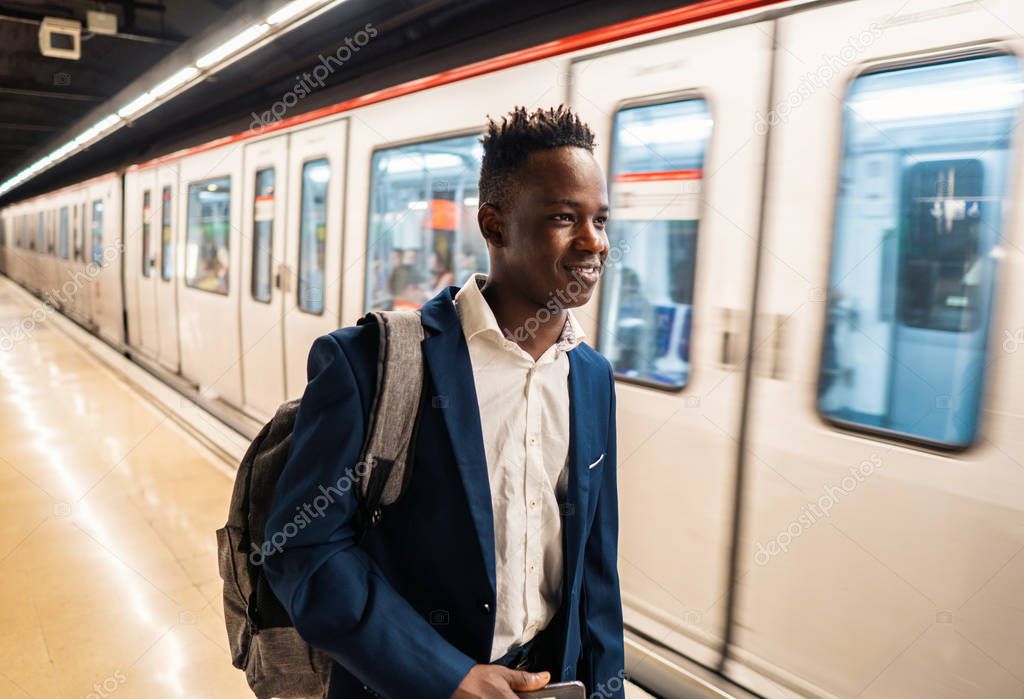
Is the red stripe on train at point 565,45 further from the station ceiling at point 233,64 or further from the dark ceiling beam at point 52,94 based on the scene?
the dark ceiling beam at point 52,94

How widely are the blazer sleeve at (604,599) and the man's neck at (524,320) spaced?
182mm

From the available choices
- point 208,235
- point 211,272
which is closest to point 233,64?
point 208,235

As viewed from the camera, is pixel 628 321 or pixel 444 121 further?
pixel 444 121

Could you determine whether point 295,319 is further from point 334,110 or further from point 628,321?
point 628,321

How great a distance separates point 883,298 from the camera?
2.15 metres

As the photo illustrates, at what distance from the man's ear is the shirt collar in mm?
72

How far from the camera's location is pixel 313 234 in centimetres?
498

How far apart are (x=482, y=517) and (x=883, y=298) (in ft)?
5.14

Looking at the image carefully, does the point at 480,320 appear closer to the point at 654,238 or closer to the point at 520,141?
the point at 520,141

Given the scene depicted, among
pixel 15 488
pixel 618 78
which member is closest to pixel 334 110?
pixel 618 78

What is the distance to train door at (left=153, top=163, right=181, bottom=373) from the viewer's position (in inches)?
315
